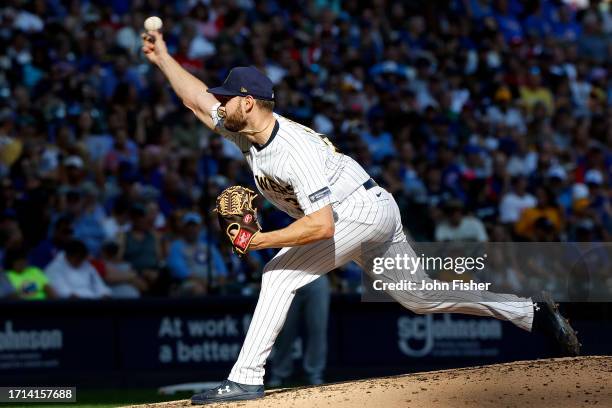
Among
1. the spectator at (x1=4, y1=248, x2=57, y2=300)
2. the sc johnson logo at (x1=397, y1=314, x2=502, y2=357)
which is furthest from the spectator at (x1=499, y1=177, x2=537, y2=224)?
the spectator at (x1=4, y1=248, x2=57, y2=300)

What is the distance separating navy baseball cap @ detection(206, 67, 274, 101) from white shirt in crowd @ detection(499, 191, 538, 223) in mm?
7462

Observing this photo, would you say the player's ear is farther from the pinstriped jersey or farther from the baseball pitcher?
the pinstriped jersey

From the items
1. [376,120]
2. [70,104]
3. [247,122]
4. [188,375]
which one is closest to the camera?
[247,122]

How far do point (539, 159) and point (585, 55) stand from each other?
3.57 meters

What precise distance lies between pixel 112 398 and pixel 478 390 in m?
4.24

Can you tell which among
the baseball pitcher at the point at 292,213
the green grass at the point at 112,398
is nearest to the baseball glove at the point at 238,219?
the baseball pitcher at the point at 292,213

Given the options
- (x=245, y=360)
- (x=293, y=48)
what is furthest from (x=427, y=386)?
(x=293, y=48)

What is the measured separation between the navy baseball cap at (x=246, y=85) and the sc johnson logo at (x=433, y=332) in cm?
540

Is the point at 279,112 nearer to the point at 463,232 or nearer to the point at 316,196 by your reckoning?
the point at 463,232

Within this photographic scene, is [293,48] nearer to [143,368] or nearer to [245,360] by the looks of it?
[143,368]

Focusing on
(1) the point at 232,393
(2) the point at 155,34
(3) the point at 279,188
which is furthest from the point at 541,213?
(1) the point at 232,393

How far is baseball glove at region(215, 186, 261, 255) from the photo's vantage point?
6004 mm

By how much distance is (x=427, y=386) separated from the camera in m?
6.45

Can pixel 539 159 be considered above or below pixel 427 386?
above
